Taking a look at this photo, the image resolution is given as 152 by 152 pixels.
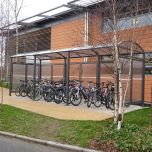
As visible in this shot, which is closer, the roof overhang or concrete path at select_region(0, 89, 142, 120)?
concrete path at select_region(0, 89, 142, 120)

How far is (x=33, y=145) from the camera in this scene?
34.6 ft

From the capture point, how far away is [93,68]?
68.5 ft

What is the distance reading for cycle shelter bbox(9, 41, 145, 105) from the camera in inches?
682

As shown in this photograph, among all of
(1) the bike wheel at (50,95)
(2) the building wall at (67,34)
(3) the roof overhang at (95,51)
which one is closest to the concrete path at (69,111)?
(1) the bike wheel at (50,95)

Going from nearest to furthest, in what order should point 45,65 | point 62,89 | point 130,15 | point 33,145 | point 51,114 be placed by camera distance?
point 33,145 < point 130,15 < point 51,114 < point 62,89 < point 45,65

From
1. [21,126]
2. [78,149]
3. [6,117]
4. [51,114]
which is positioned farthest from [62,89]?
[78,149]

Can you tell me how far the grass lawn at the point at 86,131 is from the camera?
31.6 feet

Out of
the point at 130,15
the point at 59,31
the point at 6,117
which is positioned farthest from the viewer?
the point at 59,31

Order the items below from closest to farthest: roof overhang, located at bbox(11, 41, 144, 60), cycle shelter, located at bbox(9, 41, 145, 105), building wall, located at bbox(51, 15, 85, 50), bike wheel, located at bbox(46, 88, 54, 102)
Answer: roof overhang, located at bbox(11, 41, 144, 60), cycle shelter, located at bbox(9, 41, 145, 105), bike wheel, located at bbox(46, 88, 54, 102), building wall, located at bbox(51, 15, 85, 50)

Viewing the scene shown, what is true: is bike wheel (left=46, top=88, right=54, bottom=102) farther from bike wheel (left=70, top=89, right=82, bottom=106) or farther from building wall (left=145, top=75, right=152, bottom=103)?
building wall (left=145, top=75, right=152, bottom=103)

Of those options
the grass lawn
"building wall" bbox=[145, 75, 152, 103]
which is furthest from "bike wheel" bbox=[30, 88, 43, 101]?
the grass lawn

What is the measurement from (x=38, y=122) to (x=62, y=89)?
637cm

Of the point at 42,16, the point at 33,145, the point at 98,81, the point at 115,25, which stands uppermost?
the point at 42,16

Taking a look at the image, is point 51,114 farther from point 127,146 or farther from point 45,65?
point 45,65
